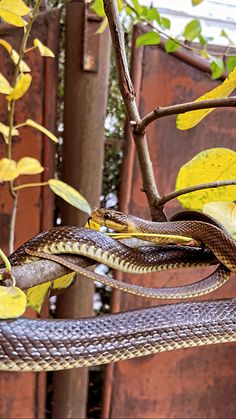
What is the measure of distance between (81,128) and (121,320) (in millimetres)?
537

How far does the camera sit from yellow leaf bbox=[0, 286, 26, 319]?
360 mm

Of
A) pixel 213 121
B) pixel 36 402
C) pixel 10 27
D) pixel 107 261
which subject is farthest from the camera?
pixel 36 402

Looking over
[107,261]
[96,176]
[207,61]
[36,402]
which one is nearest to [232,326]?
[107,261]

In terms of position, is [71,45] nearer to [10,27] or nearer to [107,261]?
[10,27]

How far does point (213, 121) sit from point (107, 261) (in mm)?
626

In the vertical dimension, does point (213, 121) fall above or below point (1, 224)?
above

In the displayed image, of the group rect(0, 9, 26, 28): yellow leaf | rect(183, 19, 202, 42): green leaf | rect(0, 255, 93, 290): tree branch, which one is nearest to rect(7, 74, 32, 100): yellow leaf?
rect(0, 9, 26, 28): yellow leaf

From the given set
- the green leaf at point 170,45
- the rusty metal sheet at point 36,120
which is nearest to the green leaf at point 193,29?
the green leaf at point 170,45

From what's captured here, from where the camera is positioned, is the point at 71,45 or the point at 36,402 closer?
the point at 71,45

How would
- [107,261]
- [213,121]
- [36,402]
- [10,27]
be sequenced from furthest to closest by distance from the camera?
[36,402] → [213,121] → [10,27] → [107,261]

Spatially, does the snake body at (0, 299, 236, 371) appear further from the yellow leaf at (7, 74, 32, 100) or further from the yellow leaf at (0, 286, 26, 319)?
the yellow leaf at (7, 74, 32, 100)

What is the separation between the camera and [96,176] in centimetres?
102

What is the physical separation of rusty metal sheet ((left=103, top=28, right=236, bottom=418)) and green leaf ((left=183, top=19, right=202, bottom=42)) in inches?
4.0

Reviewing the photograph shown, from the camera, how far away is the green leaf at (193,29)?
35.1 inches
